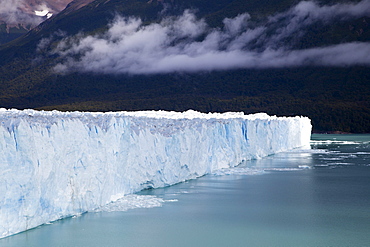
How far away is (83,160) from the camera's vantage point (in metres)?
8.08

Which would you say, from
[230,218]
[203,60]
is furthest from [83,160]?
[203,60]

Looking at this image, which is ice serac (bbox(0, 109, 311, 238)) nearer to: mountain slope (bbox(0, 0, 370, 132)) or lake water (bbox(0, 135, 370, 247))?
lake water (bbox(0, 135, 370, 247))

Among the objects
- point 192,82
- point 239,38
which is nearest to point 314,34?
point 239,38

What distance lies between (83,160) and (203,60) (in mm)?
63041

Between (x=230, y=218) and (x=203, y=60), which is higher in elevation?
(x=203, y=60)

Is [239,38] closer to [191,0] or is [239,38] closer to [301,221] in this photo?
[191,0]

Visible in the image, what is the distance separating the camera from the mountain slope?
186ft

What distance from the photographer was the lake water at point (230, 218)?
704 cm

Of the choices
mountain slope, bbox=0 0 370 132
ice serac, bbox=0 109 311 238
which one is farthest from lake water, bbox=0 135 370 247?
mountain slope, bbox=0 0 370 132

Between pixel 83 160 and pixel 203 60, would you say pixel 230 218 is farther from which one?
pixel 203 60

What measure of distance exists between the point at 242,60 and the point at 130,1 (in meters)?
24.0

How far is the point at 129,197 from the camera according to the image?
960cm

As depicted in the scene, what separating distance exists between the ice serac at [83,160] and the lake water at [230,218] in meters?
0.25

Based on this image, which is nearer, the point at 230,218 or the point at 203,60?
the point at 230,218
